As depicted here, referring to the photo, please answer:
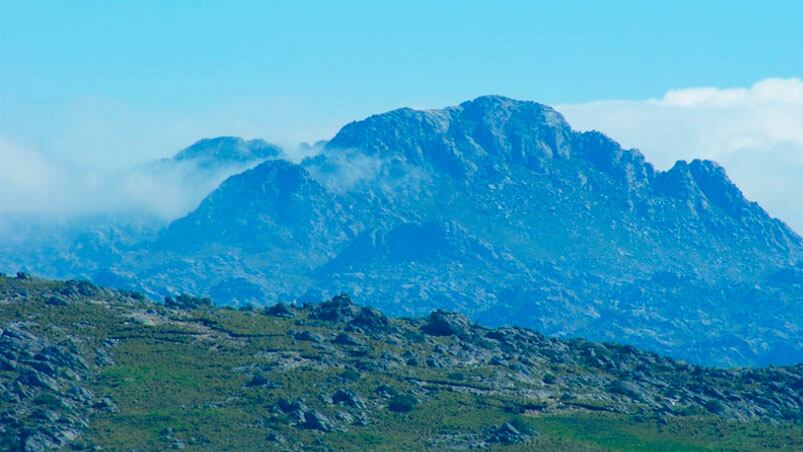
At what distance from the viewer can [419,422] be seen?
193750mm

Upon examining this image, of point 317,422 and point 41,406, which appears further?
point 317,422

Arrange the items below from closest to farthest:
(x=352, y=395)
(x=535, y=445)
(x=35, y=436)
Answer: (x=35, y=436) → (x=535, y=445) → (x=352, y=395)

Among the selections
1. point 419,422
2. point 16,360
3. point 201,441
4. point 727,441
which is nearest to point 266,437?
point 201,441

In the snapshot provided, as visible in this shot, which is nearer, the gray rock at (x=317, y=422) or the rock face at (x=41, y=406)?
the rock face at (x=41, y=406)

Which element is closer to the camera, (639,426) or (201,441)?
(201,441)

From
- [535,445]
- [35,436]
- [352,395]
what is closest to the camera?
[35,436]

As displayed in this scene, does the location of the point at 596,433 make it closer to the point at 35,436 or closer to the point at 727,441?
the point at 727,441

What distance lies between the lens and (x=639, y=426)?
654ft

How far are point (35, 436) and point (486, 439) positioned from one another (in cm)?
5044

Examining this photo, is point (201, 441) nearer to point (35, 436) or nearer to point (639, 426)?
point (35, 436)

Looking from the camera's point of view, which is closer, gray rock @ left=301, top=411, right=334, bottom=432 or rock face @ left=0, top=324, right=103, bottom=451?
rock face @ left=0, top=324, right=103, bottom=451

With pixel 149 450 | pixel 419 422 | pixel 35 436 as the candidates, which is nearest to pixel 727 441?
pixel 419 422

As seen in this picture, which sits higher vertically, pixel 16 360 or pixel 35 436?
pixel 16 360

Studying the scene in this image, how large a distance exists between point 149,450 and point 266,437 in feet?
45.6
